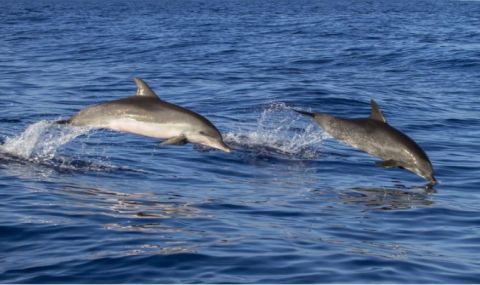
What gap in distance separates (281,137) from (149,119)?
20.4ft

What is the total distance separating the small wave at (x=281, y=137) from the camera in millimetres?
17641

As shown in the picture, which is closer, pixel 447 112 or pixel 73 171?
pixel 73 171

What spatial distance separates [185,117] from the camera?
1331 centimetres

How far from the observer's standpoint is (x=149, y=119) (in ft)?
43.5

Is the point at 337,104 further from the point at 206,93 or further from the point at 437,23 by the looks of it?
the point at 437,23

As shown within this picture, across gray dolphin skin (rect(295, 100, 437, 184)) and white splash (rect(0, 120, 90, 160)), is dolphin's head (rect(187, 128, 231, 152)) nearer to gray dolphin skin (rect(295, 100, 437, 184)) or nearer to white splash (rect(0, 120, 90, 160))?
gray dolphin skin (rect(295, 100, 437, 184))

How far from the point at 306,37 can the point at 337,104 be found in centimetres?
2126

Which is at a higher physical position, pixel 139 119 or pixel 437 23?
pixel 139 119

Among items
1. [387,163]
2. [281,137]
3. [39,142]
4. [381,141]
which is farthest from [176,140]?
[281,137]

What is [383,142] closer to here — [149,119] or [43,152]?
[149,119]

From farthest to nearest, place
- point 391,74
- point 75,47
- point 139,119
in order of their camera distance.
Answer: point 75,47 → point 391,74 → point 139,119

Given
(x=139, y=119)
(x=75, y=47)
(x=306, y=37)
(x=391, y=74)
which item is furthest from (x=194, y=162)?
(x=306, y=37)

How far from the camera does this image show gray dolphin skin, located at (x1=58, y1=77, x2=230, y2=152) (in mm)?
13258

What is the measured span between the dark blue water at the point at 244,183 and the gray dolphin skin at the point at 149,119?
2.71 feet
